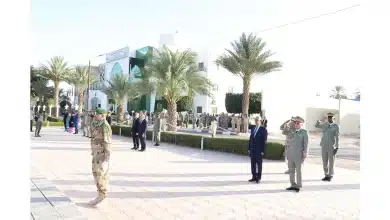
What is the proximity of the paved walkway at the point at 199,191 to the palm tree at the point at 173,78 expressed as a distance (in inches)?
481

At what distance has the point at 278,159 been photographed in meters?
12.6

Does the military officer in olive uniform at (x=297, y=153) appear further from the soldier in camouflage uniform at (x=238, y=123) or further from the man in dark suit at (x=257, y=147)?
the soldier in camouflage uniform at (x=238, y=123)

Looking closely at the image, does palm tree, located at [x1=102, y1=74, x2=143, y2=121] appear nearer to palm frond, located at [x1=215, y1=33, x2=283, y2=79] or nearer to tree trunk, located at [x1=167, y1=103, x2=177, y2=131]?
tree trunk, located at [x1=167, y1=103, x2=177, y2=131]

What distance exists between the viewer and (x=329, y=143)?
9.15m

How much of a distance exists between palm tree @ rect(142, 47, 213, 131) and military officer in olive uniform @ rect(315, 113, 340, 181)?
1458cm

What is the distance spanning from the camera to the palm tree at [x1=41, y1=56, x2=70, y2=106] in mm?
38469

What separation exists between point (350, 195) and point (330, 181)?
58.7 inches

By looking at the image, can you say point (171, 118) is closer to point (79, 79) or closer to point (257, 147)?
point (257, 147)

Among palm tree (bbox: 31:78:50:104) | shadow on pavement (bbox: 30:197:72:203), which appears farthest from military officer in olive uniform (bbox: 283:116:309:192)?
palm tree (bbox: 31:78:50:104)

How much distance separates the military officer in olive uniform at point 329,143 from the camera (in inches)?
355

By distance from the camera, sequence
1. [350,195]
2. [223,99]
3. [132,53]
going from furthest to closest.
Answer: [132,53]
[223,99]
[350,195]

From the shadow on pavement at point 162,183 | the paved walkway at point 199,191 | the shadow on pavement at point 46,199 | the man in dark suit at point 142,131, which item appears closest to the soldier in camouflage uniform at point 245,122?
the man in dark suit at point 142,131
